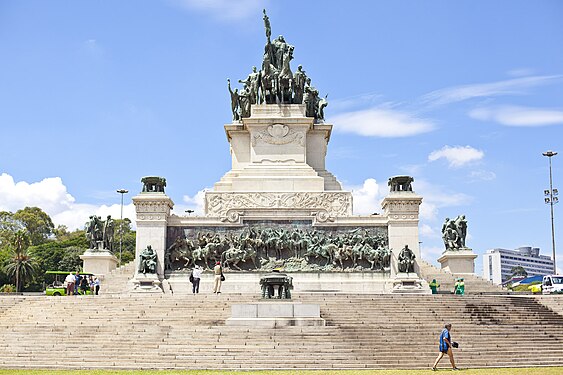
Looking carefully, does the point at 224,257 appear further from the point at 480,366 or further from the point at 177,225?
the point at 480,366

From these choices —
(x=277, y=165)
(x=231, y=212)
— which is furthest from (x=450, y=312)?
(x=277, y=165)

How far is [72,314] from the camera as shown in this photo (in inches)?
1056

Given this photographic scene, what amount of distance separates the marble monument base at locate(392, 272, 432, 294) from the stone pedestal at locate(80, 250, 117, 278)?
15574mm

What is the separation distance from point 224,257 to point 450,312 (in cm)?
1261

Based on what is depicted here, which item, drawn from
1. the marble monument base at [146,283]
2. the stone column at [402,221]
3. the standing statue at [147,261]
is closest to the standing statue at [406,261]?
the stone column at [402,221]

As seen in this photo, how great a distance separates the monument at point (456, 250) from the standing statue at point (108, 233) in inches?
729

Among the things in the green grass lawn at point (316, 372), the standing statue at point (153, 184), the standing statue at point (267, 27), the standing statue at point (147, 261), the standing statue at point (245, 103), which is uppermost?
the standing statue at point (267, 27)

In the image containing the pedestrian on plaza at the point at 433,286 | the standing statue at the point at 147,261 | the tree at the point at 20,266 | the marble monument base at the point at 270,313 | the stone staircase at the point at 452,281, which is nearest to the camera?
the marble monument base at the point at 270,313

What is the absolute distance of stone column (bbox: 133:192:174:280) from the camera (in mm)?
35906

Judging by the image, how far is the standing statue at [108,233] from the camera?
133 feet

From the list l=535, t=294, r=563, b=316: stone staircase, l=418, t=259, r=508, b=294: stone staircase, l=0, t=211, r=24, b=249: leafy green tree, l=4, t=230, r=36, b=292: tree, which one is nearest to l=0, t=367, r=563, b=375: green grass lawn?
l=535, t=294, r=563, b=316: stone staircase

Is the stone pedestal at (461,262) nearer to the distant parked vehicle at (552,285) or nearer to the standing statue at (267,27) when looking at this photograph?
the distant parked vehicle at (552,285)

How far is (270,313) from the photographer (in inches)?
914

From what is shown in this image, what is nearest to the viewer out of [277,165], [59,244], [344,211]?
[344,211]
